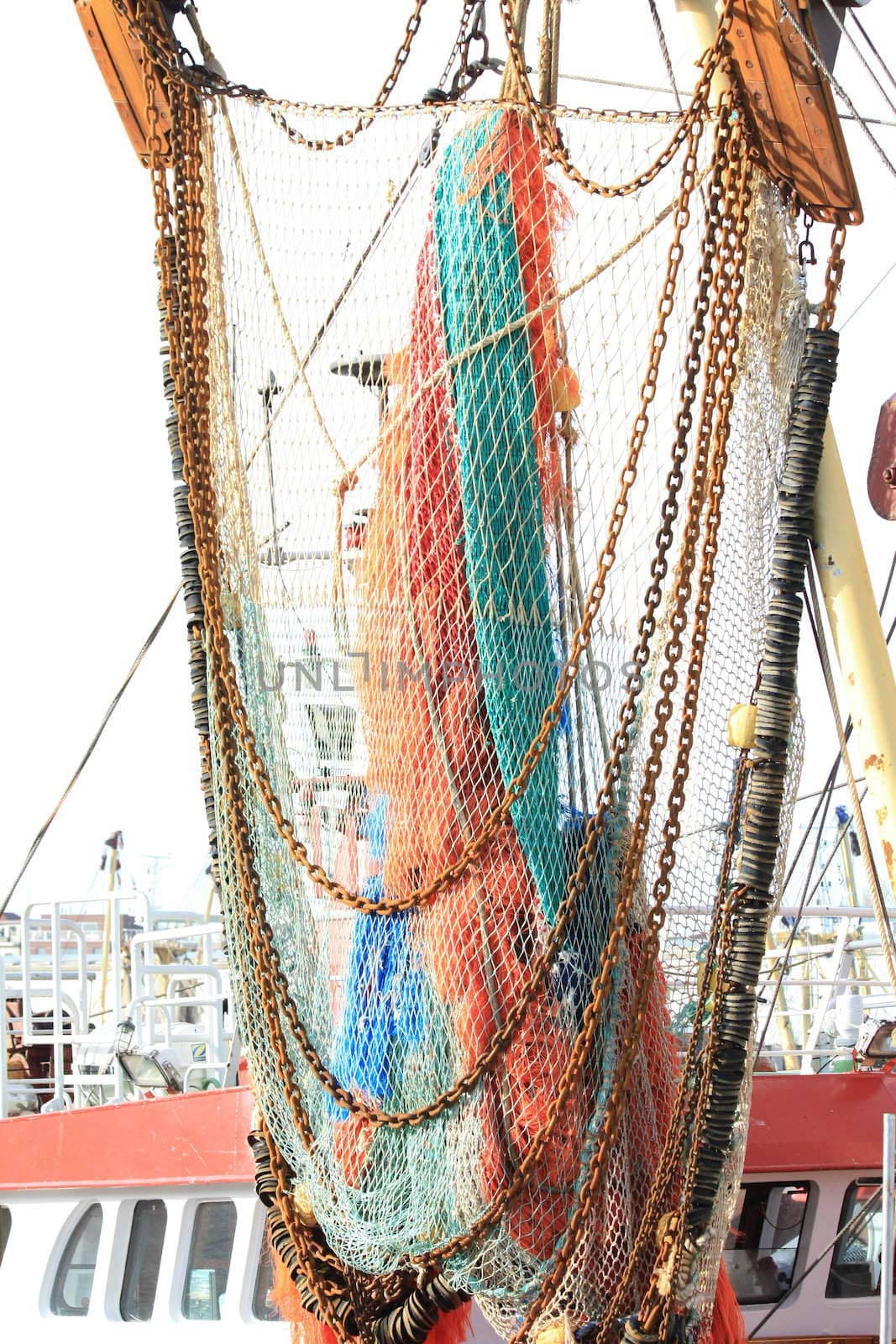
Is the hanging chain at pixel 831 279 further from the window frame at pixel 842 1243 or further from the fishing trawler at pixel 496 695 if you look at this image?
the window frame at pixel 842 1243

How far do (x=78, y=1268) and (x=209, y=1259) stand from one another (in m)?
0.97

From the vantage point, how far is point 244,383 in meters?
4.59

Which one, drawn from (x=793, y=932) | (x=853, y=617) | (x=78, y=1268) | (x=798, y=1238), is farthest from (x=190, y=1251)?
(x=853, y=617)

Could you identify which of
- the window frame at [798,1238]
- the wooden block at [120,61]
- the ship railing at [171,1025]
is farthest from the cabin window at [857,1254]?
the wooden block at [120,61]

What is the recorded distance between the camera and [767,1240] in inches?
257

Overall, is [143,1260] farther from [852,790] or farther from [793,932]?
[852,790]

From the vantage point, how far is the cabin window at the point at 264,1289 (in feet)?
20.7

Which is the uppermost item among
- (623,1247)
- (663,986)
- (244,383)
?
(244,383)

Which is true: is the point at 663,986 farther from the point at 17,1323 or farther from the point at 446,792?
the point at 17,1323

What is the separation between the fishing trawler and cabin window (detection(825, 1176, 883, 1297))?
261cm

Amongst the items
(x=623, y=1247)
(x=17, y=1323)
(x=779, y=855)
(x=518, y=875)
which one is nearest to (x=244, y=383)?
(x=518, y=875)

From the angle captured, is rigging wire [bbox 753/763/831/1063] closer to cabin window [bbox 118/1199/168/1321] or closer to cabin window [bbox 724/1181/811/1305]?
cabin window [bbox 724/1181/811/1305]

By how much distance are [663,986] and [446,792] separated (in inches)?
31.7

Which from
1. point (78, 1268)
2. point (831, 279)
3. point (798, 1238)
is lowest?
point (78, 1268)
